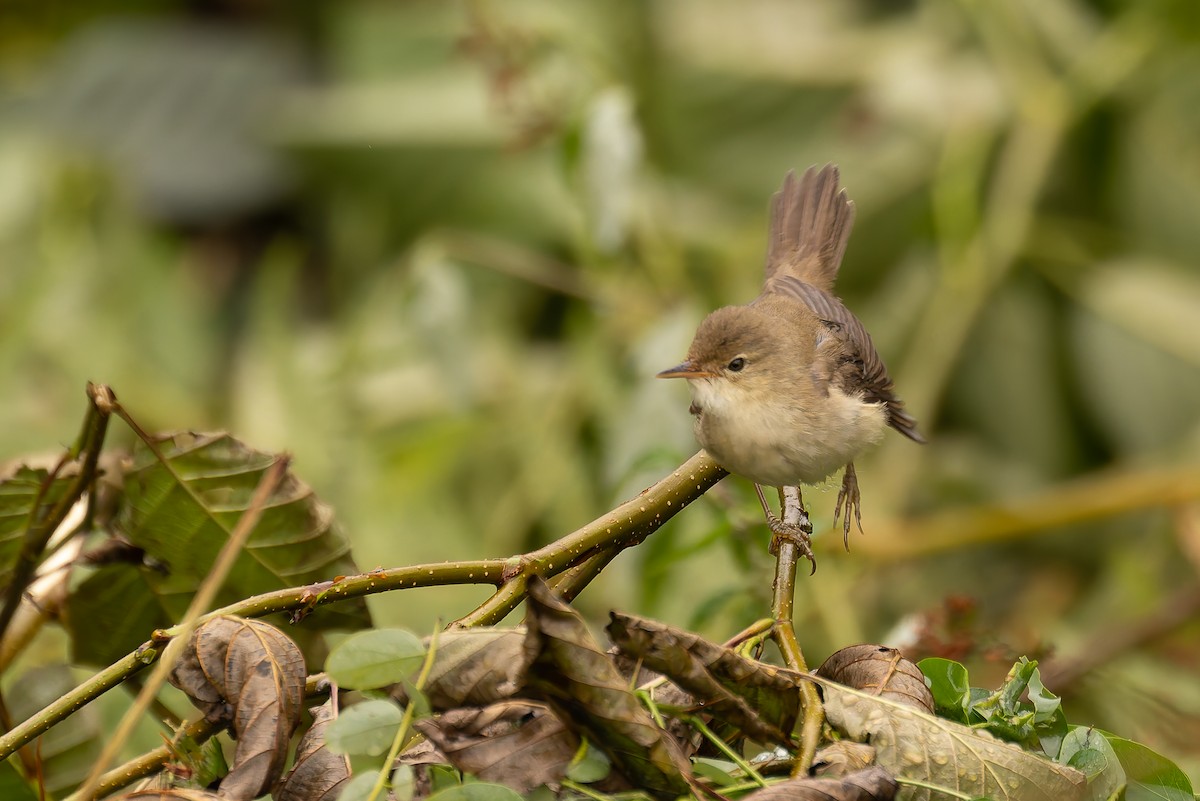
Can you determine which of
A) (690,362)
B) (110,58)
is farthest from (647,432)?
(110,58)

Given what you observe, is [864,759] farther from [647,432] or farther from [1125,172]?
[1125,172]

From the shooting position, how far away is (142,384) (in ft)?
11.1

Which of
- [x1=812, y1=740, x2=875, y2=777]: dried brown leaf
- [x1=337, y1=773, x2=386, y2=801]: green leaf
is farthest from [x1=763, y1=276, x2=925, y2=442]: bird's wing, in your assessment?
[x1=337, y1=773, x2=386, y2=801]: green leaf

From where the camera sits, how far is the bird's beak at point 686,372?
1.56m

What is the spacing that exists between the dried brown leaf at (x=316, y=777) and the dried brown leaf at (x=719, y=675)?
224 mm

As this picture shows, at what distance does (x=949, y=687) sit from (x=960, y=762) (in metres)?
0.09

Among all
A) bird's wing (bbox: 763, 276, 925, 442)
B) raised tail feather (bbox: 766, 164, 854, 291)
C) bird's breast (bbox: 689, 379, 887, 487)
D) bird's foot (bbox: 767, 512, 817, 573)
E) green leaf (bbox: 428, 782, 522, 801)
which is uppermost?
raised tail feather (bbox: 766, 164, 854, 291)

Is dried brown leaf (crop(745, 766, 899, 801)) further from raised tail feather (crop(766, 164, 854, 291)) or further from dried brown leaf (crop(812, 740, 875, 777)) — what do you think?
raised tail feather (crop(766, 164, 854, 291))

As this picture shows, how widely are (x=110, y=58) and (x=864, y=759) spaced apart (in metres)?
4.30

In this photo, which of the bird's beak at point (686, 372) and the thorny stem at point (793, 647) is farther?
the bird's beak at point (686, 372)

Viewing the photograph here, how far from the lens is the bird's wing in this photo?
1483 millimetres

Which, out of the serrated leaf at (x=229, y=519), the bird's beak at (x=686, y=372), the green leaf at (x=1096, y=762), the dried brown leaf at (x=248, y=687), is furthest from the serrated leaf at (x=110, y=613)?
the green leaf at (x=1096, y=762)

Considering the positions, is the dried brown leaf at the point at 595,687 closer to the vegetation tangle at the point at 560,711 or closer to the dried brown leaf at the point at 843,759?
the vegetation tangle at the point at 560,711

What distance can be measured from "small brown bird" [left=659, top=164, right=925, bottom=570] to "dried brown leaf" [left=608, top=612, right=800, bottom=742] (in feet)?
0.91
